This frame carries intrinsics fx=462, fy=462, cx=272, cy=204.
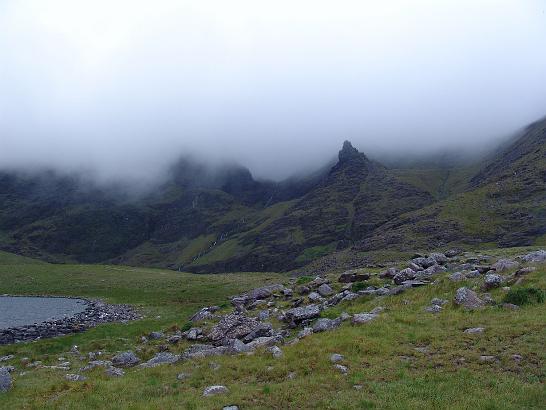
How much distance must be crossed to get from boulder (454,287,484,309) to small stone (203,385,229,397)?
1578 centimetres

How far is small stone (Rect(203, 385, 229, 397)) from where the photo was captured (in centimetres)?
1916

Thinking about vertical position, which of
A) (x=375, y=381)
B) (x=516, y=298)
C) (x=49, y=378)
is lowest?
(x=49, y=378)

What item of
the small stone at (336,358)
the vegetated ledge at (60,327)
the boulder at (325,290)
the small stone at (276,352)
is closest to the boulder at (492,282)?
the small stone at (336,358)

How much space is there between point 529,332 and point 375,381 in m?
8.68

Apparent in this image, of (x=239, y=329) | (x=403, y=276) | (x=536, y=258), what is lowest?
(x=239, y=329)

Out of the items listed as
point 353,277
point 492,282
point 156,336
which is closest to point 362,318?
point 492,282

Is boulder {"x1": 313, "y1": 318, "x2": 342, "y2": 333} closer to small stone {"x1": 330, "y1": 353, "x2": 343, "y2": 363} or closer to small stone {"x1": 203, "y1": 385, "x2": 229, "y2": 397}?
small stone {"x1": 330, "y1": 353, "x2": 343, "y2": 363}

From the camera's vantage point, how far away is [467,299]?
1109 inches

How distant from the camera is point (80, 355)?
36781 mm

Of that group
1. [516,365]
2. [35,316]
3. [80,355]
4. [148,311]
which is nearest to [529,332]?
[516,365]

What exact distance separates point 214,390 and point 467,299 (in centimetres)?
1689

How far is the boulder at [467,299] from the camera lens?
2756 cm

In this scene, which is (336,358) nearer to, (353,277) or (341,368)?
(341,368)

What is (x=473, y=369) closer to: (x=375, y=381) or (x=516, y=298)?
(x=375, y=381)
